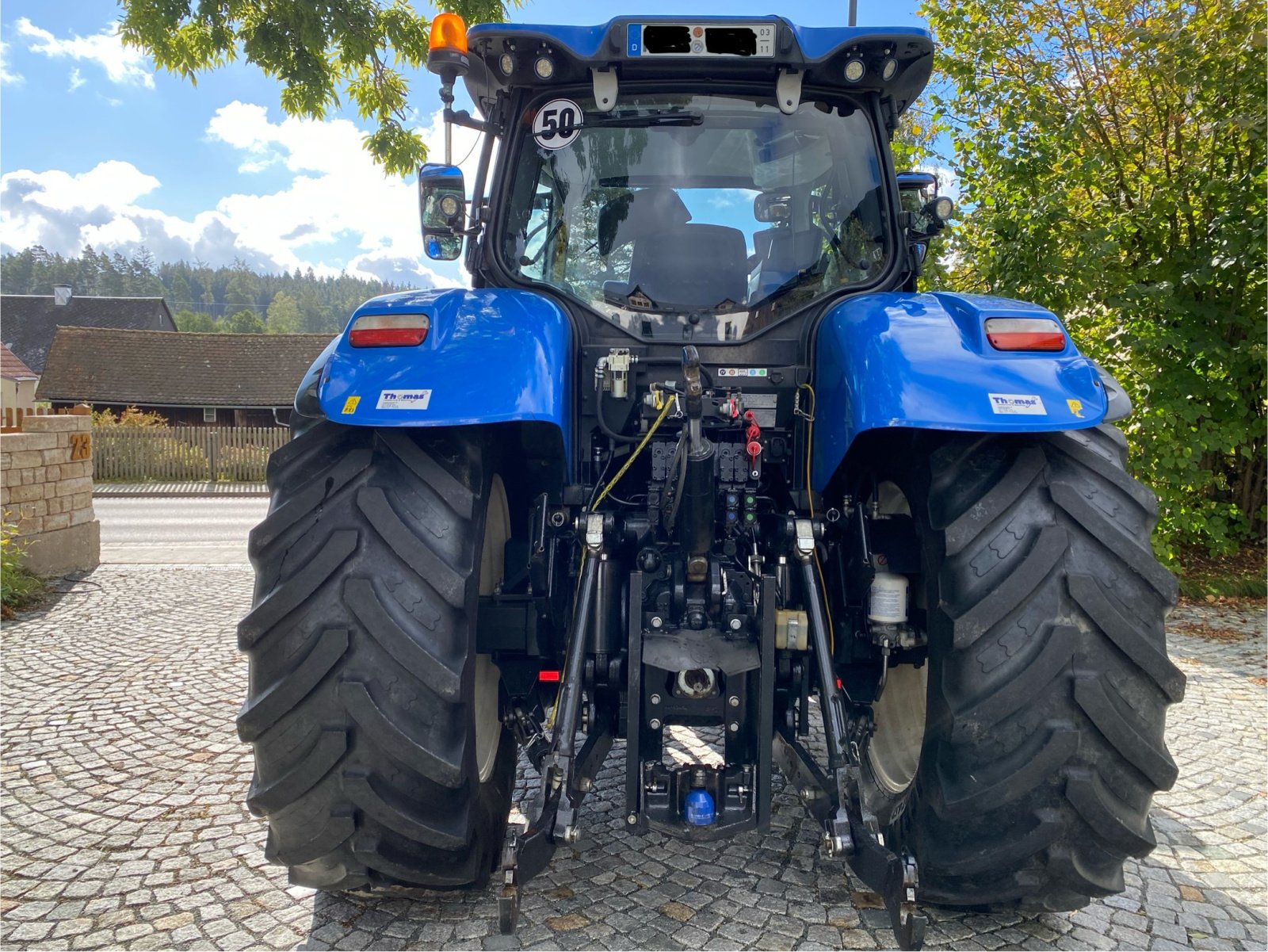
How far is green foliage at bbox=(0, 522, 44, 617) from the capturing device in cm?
660

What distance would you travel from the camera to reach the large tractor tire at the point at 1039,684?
6.67 ft

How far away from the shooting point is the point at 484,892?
8.38 feet

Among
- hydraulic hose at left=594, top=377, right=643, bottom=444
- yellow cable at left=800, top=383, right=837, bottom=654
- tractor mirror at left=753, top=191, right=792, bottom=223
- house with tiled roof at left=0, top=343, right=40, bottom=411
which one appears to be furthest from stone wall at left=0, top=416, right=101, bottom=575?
house with tiled roof at left=0, top=343, right=40, bottom=411

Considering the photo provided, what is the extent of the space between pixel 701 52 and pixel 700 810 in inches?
88.7

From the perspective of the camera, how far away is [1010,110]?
7.13 meters

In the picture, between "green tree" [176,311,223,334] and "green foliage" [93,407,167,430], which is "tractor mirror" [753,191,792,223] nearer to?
"green foliage" [93,407,167,430]

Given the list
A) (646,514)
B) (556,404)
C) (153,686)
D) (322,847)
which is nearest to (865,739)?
(646,514)

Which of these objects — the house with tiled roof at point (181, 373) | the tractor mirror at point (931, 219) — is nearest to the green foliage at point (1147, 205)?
the tractor mirror at point (931, 219)

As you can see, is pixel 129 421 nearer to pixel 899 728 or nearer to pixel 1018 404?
pixel 899 728

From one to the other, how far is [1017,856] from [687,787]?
32.8 inches

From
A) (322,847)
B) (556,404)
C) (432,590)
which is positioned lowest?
(322,847)

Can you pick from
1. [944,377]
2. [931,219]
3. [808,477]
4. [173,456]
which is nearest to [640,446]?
[808,477]

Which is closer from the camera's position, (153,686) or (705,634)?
(705,634)

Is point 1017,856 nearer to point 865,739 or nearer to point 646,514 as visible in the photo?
point 865,739
